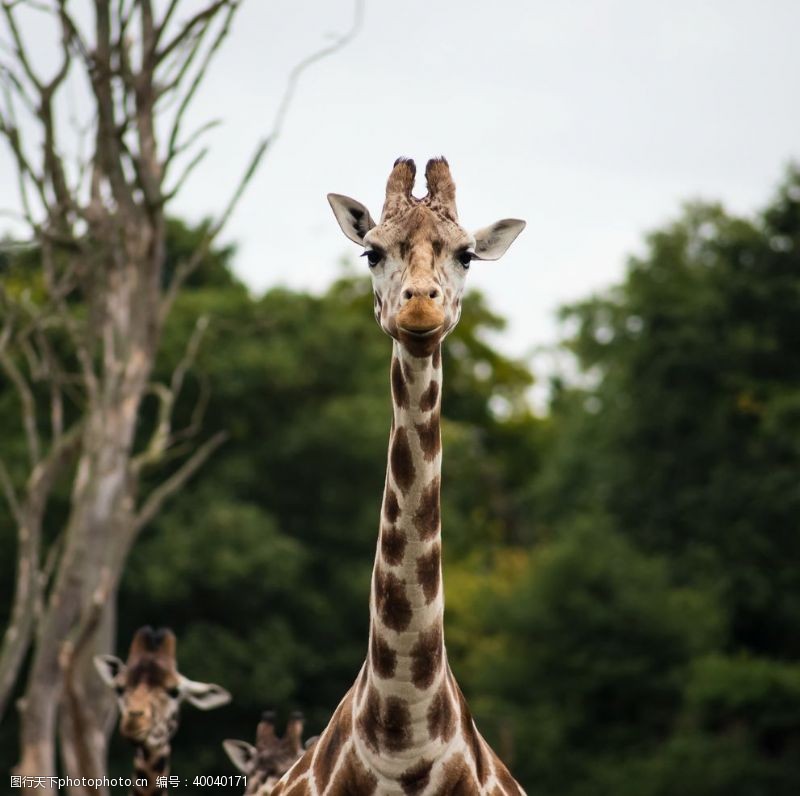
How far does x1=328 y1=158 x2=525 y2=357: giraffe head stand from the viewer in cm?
501

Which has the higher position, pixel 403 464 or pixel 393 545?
pixel 403 464

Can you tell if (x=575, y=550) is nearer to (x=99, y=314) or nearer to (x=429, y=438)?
(x=99, y=314)

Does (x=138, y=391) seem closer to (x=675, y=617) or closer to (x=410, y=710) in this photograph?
(x=410, y=710)

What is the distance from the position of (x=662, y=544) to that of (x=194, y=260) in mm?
21103

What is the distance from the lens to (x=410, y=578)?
5.36 metres

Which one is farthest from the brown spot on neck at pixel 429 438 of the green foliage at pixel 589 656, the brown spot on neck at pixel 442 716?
the green foliage at pixel 589 656

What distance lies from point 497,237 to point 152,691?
361cm

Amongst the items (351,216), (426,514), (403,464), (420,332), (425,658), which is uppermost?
(351,216)

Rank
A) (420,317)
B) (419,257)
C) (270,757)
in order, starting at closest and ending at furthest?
1. (420,317)
2. (419,257)
3. (270,757)

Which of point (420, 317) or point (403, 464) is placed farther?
point (403, 464)

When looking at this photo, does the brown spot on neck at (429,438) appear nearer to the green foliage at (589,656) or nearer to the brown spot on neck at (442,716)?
the brown spot on neck at (442,716)

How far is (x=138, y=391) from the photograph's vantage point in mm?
12539

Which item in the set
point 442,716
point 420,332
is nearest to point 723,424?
point 442,716

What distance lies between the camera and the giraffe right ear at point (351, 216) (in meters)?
5.95
